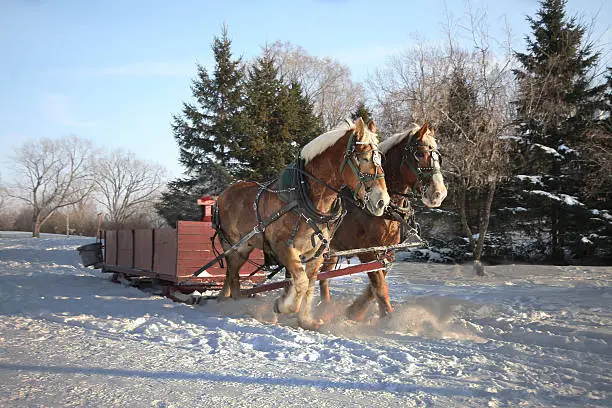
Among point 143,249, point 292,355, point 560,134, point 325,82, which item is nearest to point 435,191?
point 292,355

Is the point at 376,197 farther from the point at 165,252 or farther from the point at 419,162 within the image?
the point at 165,252

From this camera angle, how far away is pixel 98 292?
8.64m

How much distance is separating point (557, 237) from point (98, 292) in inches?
592

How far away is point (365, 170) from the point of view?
16.5 feet

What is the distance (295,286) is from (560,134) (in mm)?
14790

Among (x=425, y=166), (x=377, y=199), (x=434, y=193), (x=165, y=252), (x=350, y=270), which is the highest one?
(x=425, y=166)

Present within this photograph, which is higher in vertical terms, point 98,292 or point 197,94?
point 197,94

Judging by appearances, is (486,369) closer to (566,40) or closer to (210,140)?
(566,40)

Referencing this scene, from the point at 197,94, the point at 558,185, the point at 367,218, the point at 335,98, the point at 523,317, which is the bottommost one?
the point at 523,317

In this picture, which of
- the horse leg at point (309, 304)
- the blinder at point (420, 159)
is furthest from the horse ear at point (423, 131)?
the horse leg at point (309, 304)

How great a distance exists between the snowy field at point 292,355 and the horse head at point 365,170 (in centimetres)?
145

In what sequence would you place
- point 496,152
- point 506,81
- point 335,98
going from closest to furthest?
point 496,152, point 506,81, point 335,98

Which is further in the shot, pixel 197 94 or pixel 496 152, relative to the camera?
pixel 197 94

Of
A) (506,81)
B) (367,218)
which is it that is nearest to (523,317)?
(367,218)
